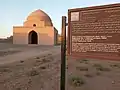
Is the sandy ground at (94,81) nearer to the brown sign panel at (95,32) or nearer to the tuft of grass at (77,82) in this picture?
the tuft of grass at (77,82)

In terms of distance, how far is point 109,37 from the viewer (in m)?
4.04

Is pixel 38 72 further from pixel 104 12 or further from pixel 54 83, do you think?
pixel 104 12

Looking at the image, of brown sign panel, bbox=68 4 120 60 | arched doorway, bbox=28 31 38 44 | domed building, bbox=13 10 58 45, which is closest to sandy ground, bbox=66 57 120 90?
brown sign panel, bbox=68 4 120 60

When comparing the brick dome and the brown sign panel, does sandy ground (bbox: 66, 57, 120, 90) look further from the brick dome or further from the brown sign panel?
the brick dome

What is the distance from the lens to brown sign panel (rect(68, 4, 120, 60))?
3985mm

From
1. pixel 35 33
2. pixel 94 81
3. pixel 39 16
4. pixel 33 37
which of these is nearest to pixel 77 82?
pixel 94 81

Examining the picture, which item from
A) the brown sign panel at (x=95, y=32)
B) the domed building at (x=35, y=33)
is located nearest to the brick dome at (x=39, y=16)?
the domed building at (x=35, y=33)

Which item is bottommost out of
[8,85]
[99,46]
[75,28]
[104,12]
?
[8,85]

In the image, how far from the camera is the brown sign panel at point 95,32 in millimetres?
3985

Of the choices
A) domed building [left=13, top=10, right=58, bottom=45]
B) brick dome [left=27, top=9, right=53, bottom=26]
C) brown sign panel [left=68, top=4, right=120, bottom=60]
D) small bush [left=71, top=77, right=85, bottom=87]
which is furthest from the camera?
brick dome [left=27, top=9, right=53, bottom=26]

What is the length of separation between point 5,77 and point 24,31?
30.9 metres

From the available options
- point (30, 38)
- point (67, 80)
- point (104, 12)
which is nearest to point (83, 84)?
point (67, 80)

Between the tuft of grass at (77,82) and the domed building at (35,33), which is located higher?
the domed building at (35,33)

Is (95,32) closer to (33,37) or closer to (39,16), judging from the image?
(33,37)
